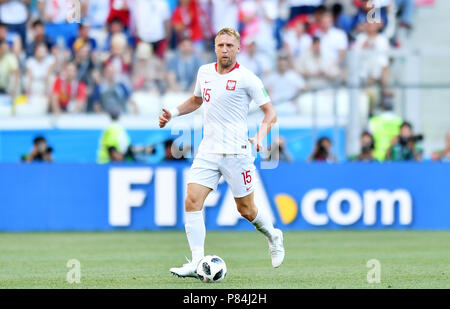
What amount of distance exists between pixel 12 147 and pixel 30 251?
6262 millimetres

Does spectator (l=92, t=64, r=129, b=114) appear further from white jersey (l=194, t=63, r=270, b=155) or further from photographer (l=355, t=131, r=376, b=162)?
white jersey (l=194, t=63, r=270, b=155)

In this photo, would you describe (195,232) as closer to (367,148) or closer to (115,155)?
(115,155)

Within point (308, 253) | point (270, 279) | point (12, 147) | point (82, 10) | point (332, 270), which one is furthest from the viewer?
point (82, 10)

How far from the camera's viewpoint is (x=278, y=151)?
1928 cm

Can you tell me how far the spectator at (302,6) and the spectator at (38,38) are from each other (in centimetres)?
516

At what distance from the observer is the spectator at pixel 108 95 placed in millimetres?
20578

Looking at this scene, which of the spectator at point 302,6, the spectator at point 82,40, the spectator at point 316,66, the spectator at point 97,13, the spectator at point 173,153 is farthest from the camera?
the spectator at point 302,6

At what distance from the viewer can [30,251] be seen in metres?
14.4

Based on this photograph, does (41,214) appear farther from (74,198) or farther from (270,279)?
(270,279)

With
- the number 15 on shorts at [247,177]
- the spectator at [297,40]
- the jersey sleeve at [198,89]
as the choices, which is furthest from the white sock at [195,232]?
the spectator at [297,40]

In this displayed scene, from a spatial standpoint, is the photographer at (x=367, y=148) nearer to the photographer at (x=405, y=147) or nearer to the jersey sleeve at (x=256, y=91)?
the photographer at (x=405, y=147)

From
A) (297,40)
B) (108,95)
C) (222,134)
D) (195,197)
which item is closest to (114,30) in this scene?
(108,95)

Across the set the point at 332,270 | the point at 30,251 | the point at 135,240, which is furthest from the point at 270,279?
the point at 135,240

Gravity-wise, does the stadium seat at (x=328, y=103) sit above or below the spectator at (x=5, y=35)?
below
